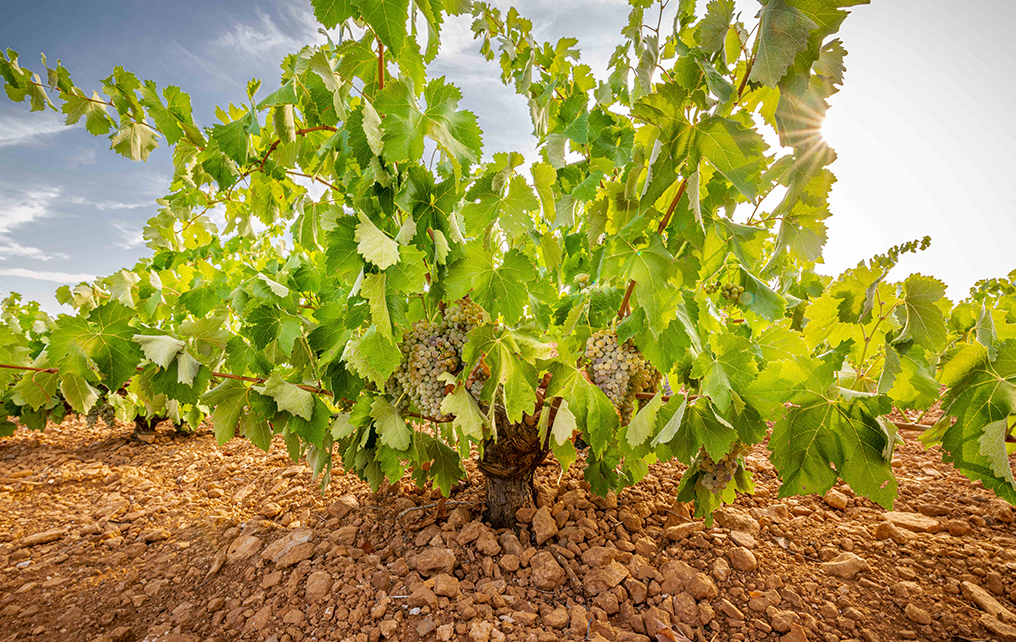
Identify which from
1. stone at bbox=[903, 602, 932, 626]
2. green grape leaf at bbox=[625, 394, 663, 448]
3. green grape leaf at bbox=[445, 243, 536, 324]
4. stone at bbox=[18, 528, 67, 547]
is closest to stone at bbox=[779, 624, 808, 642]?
stone at bbox=[903, 602, 932, 626]

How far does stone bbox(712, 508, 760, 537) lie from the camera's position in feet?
7.27

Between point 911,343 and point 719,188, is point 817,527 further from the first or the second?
point 719,188

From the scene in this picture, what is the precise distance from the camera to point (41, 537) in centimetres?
258

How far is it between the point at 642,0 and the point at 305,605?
2.87m

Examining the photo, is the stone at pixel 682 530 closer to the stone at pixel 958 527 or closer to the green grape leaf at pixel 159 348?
the stone at pixel 958 527

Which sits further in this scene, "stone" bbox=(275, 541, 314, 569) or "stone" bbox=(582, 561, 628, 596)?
"stone" bbox=(275, 541, 314, 569)

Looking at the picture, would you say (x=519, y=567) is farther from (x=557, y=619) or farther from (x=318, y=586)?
(x=318, y=586)

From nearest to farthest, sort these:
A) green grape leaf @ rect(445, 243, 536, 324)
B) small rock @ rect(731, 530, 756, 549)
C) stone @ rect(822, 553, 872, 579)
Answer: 1. green grape leaf @ rect(445, 243, 536, 324)
2. stone @ rect(822, 553, 872, 579)
3. small rock @ rect(731, 530, 756, 549)

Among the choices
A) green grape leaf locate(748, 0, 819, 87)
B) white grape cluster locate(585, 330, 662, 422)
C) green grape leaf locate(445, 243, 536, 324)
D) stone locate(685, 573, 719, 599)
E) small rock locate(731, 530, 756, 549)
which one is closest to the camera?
green grape leaf locate(748, 0, 819, 87)

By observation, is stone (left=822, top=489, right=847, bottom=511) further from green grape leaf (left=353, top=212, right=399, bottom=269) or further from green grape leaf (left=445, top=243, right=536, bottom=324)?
green grape leaf (left=353, top=212, right=399, bottom=269)

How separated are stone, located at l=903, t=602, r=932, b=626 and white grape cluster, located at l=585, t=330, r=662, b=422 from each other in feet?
4.16

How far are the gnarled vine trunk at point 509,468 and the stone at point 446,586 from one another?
0.48 meters

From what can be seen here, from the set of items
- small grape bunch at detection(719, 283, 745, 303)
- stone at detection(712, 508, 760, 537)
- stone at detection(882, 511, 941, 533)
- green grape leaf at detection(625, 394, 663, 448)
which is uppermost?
small grape bunch at detection(719, 283, 745, 303)

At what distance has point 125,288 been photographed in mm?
3174
